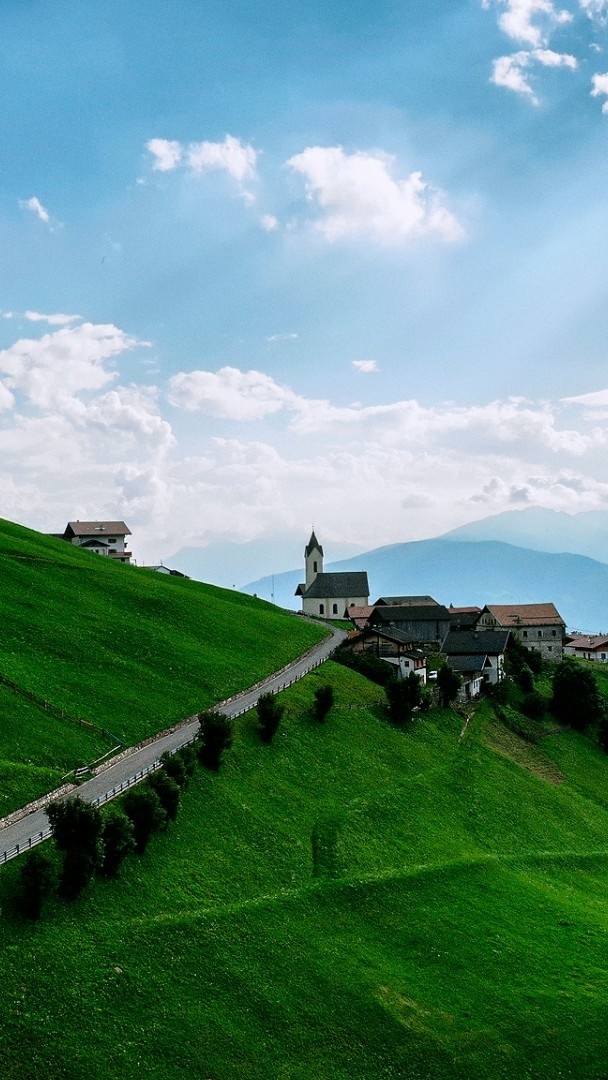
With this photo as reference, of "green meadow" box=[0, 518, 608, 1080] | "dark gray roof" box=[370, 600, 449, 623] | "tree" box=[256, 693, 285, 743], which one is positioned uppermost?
"dark gray roof" box=[370, 600, 449, 623]

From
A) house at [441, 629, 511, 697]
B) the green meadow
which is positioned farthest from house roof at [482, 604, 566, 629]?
the green meadow

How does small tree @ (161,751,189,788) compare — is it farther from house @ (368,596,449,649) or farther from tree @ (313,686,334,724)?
house @ (368,596,449,649)

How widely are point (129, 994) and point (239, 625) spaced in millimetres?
71546

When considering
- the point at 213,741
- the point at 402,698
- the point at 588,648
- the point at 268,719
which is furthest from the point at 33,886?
the point at 588,648

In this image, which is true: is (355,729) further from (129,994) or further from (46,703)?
(129,994)

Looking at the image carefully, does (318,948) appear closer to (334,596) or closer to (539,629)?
(539,629)

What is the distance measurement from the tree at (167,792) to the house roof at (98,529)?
13787 centimetres

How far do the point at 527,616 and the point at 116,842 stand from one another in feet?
379

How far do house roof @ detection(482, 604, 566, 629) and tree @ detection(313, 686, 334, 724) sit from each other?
75.0m

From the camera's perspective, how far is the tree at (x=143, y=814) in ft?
145

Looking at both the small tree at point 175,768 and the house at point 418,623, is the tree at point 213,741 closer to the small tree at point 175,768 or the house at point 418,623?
the small tree at point 175,768

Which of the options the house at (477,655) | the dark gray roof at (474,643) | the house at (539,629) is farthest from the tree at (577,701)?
the house at (539,629)

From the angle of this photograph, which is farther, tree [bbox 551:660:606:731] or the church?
the church

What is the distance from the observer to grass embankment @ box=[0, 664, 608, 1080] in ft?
109
